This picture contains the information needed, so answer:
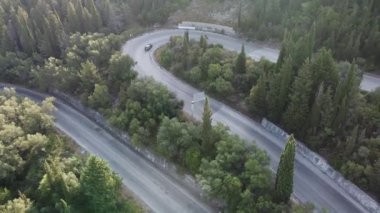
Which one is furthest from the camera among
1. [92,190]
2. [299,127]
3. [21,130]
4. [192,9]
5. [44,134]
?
[192,9]

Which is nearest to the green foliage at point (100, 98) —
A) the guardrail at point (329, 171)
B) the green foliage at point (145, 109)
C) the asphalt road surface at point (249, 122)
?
the green foliage at point (145, 109)

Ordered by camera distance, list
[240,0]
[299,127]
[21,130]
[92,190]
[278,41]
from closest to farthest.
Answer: [92,190]
[299,127]
[21,130]
[278,41]
[240,0]

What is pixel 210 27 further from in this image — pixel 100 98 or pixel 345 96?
pixel 345 96

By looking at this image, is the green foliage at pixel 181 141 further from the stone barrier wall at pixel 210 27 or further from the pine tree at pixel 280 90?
the stone barrier wall at pixel 210 27

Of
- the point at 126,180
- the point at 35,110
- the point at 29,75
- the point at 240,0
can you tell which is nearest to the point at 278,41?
the point at 240,0

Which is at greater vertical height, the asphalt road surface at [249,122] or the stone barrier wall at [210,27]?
the stone barrier wall at [210,27]

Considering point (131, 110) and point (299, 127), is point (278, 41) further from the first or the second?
point (131, 110)
